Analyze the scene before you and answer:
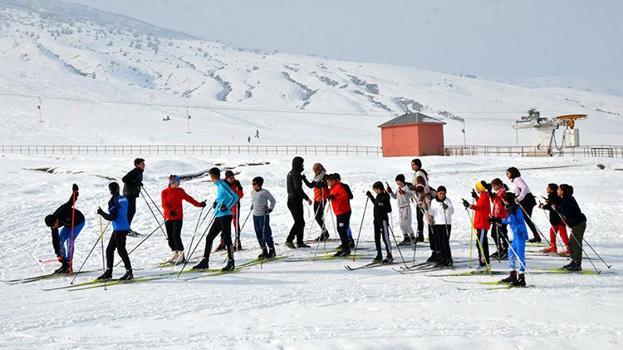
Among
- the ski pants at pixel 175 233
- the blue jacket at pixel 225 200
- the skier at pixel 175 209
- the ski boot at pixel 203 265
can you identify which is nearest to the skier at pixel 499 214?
the blue jacket at pixel 225 200

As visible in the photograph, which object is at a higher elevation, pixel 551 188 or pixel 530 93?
pixel 530 93

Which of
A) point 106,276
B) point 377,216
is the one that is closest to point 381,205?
point 377,216

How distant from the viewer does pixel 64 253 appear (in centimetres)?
1133

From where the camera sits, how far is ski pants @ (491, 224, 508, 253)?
11.2m

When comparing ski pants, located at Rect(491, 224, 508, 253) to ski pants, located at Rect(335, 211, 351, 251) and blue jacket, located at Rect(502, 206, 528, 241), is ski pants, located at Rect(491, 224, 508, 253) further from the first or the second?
ski pants, located at Rect(335, 211, 351, 251)

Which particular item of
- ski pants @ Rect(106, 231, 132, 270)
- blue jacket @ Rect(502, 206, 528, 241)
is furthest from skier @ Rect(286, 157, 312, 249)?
blue jacket @ Rect(502, 206, 528, 241)

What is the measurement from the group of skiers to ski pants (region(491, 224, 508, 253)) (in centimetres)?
2

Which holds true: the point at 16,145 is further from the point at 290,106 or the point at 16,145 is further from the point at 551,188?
the point at 290,106

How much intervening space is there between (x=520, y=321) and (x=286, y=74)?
596 ft

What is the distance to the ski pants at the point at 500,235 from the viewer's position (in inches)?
442

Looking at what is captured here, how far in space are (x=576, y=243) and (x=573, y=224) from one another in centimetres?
36

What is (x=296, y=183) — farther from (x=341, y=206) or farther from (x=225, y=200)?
(x=225, y=200)

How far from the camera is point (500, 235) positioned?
11.6 metres

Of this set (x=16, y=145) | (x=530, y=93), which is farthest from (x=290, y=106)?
(x=16, y=145)
